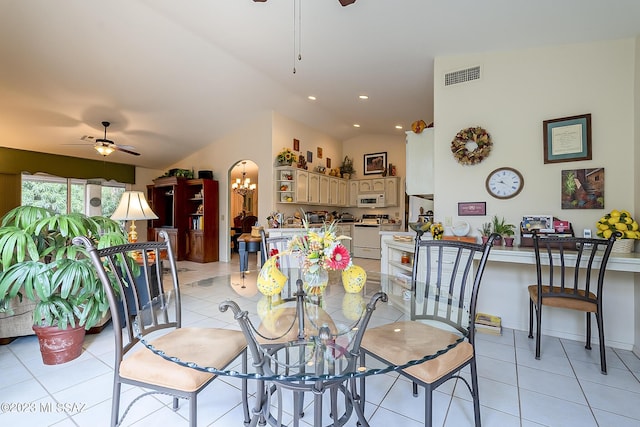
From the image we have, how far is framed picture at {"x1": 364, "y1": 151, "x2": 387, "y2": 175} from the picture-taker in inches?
291

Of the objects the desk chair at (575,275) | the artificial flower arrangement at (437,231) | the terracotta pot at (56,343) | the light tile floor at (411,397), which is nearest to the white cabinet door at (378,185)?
the artificial flower arrangement at (437,231)

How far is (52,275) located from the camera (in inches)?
78.1

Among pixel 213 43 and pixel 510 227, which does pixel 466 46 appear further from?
pixel 213 43

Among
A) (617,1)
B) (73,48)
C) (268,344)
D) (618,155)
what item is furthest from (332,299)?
(73,48)

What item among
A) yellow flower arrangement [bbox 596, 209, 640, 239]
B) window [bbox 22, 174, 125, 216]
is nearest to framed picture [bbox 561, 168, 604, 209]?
yellow flower arrangement [bbox 596, 209, 640, 239]

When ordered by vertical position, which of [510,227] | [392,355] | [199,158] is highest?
[199,158]

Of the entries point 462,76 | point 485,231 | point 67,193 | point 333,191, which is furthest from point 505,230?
point 67,193

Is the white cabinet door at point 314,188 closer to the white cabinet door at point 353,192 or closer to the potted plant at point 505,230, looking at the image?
the white cabinet door at point 353,192

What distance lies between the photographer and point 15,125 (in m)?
4.91

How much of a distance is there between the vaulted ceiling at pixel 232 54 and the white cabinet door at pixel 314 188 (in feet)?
4.58

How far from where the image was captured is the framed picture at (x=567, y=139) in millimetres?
2580

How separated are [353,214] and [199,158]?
4.27 m

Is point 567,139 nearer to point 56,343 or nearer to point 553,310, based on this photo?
point 553,310

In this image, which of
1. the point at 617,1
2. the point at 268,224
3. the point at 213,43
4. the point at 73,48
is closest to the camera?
the point at 617,1
